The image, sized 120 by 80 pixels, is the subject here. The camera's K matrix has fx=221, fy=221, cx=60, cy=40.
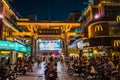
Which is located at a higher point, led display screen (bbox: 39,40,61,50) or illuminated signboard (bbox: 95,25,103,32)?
illuminated signboard (bbox: 95,25,103,32)

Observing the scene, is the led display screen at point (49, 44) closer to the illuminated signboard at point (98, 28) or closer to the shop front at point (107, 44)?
→ the shop front at point (107, 44)

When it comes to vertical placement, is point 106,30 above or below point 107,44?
above

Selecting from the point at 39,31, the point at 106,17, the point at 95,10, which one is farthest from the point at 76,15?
the point at 39,31

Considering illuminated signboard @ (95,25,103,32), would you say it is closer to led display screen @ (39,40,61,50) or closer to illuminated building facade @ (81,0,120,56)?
illuminated building facade @ (81,0,120,56)

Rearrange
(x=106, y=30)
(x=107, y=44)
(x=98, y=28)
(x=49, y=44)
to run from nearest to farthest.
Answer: (x=107, y=44) → (x=106, y=30) → (x=98, y=28) → (x=49, y=44)

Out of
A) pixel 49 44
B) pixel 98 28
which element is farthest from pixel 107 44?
pixel 49 44

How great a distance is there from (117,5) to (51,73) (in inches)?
1443

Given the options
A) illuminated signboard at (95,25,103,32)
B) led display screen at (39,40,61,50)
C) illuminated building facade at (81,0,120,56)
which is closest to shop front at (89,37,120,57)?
illuminated building facade at (81,0,120,56)

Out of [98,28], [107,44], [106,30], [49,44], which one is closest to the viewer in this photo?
[107,44]

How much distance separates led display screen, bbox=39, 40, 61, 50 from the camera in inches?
1682

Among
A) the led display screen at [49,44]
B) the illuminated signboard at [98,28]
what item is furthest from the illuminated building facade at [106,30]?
the led display screen at [49,44]

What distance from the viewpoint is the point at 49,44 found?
141 ft

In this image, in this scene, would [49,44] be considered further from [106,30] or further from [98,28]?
[106,30]

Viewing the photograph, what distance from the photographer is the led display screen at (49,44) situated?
4272 cm
